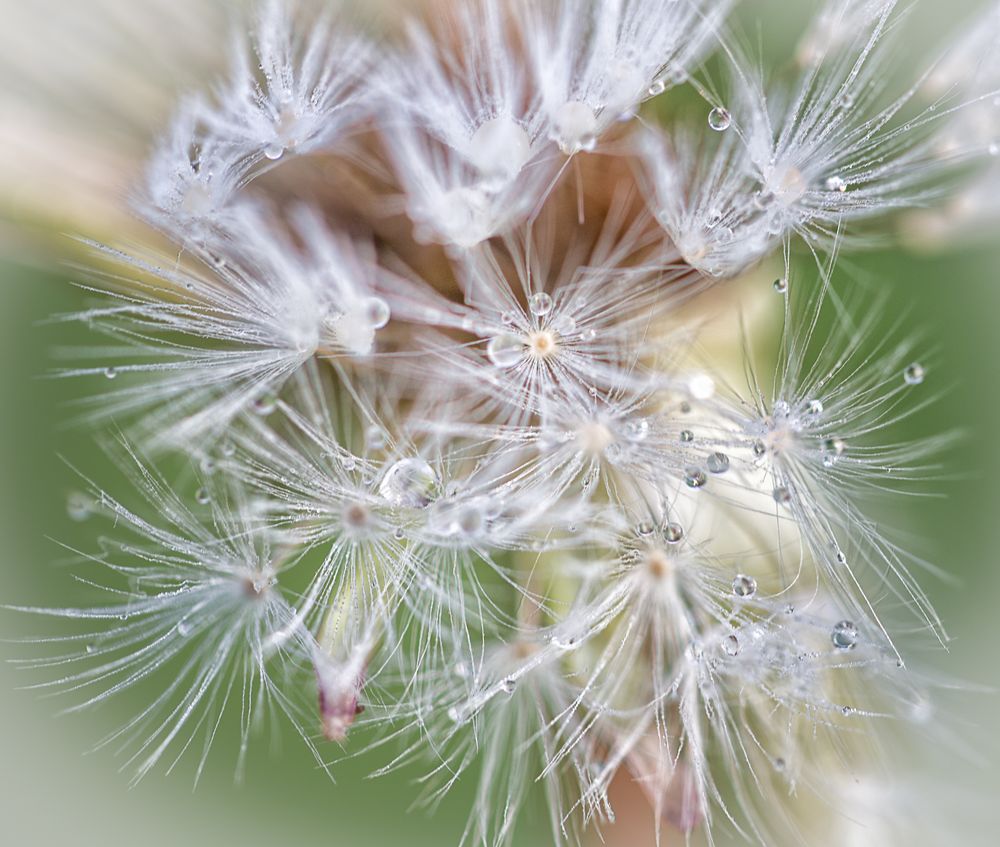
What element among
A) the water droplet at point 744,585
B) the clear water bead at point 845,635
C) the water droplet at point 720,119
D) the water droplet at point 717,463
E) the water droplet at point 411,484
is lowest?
the clear water bead at point 845,635

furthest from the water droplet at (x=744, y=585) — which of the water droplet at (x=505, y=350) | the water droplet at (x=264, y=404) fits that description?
the water droplet at (x=264, y=404)

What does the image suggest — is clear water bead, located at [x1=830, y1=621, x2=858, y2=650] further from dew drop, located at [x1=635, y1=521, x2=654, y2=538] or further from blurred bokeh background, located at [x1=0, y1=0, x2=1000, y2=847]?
blurred bokeh background, located at [x1=0, y1=0, x2=1000, y2=847]

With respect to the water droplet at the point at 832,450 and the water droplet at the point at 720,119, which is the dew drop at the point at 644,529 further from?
the water droplet at the point at 720,119

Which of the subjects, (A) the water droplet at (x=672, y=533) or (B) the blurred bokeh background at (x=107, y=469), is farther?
(B) the blurred bokeh background at (x=107, y=469)

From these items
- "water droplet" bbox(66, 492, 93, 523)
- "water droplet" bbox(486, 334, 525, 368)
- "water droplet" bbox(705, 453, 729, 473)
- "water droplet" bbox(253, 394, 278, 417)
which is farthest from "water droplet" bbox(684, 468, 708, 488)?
"water droplet" bbox(66, 492, 93, 523)

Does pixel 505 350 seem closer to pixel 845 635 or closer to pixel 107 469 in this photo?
pixel 845 635
